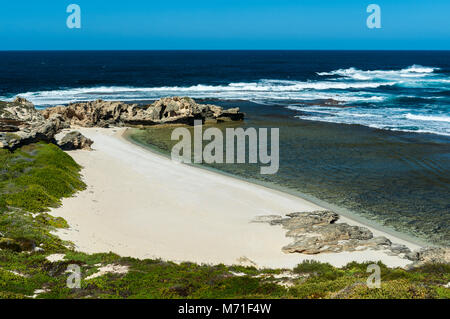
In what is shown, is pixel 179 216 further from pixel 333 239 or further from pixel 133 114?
pixel 133 114

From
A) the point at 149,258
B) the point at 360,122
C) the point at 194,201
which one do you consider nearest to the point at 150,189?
the point at 194,201

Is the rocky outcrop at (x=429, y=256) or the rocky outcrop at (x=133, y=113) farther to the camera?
the rocky outcrop at (x=133, y=113)

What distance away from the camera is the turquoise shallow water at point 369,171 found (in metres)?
19.7

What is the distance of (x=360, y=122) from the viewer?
147 ft

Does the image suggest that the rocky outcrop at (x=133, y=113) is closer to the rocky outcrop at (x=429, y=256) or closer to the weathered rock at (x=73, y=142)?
the weathered rock at (x=73, y=142)

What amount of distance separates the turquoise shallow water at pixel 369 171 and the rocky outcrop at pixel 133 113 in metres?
2.05

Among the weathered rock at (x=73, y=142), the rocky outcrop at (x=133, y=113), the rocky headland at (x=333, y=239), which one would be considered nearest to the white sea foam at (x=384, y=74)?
the rocky outcrop at (x=133, y=113)

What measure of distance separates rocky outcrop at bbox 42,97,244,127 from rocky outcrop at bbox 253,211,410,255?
27.0 meters

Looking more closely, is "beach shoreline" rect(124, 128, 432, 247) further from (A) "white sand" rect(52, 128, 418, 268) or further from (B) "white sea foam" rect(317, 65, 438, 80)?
(B) "white sea foam" rect(317, 65, 438, 80)

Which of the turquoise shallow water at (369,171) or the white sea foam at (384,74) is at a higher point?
the white sea foam at (384,74)

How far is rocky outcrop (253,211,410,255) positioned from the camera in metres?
15.6
